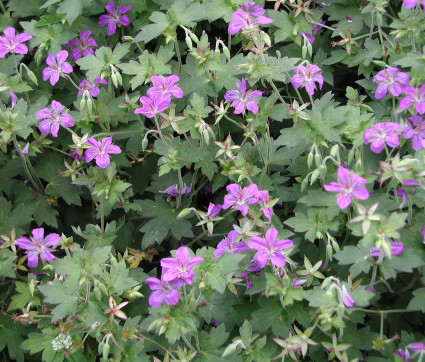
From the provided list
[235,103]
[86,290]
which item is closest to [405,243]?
[235,103]

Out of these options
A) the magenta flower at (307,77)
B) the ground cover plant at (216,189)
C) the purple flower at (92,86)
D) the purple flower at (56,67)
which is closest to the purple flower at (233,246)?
the ground cover plant at (216,189)

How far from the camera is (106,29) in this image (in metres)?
2.94

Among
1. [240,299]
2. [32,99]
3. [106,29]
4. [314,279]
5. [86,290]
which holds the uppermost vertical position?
[106,29]

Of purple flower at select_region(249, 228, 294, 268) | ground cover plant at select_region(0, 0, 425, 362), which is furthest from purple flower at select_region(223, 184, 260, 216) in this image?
purple flower at select_region(249, 228, 294, 268)

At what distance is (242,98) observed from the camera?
2.35 metres

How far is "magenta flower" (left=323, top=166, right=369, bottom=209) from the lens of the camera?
1.84 m

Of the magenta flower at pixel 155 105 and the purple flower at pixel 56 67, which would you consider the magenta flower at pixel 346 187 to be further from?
the purple flower at pixel 56 67

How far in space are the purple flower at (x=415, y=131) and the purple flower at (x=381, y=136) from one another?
0.39 ft

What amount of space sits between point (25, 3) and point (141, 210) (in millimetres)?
1349

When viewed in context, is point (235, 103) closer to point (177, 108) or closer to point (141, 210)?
point (177, 108)

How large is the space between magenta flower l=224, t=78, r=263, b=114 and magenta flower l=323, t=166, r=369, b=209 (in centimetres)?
58

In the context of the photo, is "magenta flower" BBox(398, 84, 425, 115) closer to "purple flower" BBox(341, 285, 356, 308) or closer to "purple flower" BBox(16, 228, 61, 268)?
"purple flower" BBox(341, 285, 356, 308)

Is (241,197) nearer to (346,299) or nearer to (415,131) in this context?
(346,299)

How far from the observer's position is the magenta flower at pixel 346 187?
184 cm
